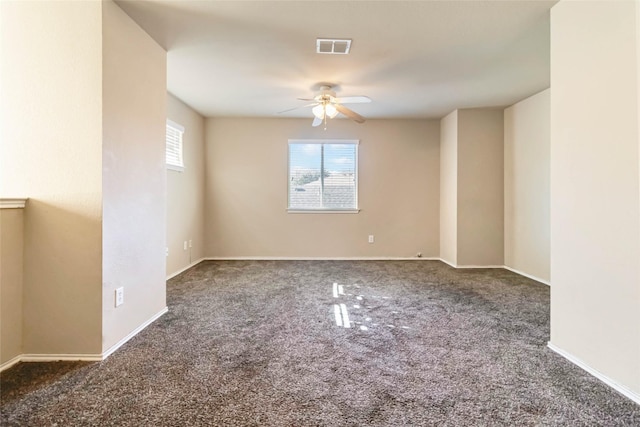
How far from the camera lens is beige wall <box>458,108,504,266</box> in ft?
15.9

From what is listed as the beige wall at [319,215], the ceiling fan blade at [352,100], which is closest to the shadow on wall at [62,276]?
the ceiling fan blade at [352,100]

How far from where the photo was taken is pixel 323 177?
18.2 ft

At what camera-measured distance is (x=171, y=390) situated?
167 centimetres

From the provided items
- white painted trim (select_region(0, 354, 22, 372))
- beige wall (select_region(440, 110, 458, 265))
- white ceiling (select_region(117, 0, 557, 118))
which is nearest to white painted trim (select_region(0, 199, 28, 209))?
white painted trim (select_region(0, 354, 22, 372))

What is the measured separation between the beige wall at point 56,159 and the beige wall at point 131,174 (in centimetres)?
8

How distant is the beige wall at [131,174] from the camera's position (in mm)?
2070

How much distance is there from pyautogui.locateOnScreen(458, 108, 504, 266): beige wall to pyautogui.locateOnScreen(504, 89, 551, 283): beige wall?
101 millimetres

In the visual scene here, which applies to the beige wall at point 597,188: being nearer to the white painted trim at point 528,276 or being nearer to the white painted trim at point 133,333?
the white painted trim at point 528,276

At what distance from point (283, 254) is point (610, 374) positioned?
14.5ft

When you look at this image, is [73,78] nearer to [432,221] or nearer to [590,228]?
[590,228]

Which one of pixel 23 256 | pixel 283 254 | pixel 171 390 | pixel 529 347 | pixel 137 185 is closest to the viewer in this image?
pixel 171 390

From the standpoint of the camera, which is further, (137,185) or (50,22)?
(137,185)

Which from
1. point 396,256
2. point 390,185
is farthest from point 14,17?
point 396,256

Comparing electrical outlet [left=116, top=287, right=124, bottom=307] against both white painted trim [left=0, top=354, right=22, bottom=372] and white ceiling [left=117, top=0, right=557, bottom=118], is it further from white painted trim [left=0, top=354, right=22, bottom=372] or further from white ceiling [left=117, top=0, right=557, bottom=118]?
white ceiling [left=117, top=0, right=557, bottom=118]
